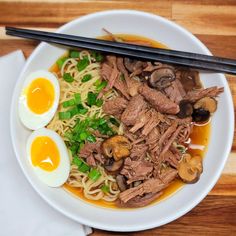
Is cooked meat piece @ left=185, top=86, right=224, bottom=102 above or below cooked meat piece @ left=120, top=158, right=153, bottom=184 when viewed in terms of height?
above

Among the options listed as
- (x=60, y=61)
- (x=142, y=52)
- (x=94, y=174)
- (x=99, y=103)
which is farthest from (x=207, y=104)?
(x=60, y=61)

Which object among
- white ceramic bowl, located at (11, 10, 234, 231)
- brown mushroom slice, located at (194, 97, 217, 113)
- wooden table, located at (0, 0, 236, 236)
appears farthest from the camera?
wooden table, located at (0, 0, 236, 236)

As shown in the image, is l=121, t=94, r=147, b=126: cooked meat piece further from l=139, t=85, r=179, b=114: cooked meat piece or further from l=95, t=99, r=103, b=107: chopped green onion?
l=95, t=99, r=103, b=107: chopped green onion

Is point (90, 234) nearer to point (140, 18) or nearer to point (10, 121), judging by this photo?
point (10, 121)

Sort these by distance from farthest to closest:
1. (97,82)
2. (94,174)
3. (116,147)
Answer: (97,82)
(94,174)
(116,147)

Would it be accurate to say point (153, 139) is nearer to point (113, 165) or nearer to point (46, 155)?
point (113, 165)

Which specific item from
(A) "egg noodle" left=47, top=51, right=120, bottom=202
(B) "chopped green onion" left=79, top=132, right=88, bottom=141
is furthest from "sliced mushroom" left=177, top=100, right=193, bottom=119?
(B) "chopped green onion" left=79, top=132, right=88, bottom=141
